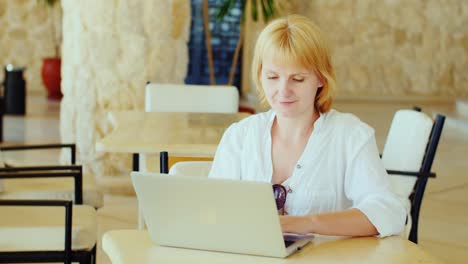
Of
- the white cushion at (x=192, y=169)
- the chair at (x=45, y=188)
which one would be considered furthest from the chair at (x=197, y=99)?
the white cushion at (x=192, y=169)

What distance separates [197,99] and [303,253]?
129 inches

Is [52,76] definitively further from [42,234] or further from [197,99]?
[42,234]

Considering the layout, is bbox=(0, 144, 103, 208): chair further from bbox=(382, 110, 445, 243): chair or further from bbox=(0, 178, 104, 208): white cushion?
bbox=(382, 110, 445, 243): chair

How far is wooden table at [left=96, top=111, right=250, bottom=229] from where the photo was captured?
3951mm

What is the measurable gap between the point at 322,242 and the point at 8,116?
9.20m

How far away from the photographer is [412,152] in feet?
13.2

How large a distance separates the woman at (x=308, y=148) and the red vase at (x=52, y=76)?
1024 centimetres

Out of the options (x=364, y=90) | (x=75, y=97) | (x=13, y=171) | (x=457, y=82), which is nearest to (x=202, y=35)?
(x=364, y=90)

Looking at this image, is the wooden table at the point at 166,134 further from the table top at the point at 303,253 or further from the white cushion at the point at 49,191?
the table top at the point at 303,253

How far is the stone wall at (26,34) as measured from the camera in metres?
13.6

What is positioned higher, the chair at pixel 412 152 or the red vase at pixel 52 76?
the chair at pixel 412 152

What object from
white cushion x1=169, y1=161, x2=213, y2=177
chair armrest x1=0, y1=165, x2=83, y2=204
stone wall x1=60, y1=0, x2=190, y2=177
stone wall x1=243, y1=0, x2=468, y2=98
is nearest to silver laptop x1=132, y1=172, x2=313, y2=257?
white cushion x1=169, y1=161, x2=213, y2=177

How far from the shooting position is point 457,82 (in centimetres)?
1443

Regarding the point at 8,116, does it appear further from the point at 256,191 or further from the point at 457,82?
the point at 256,191
